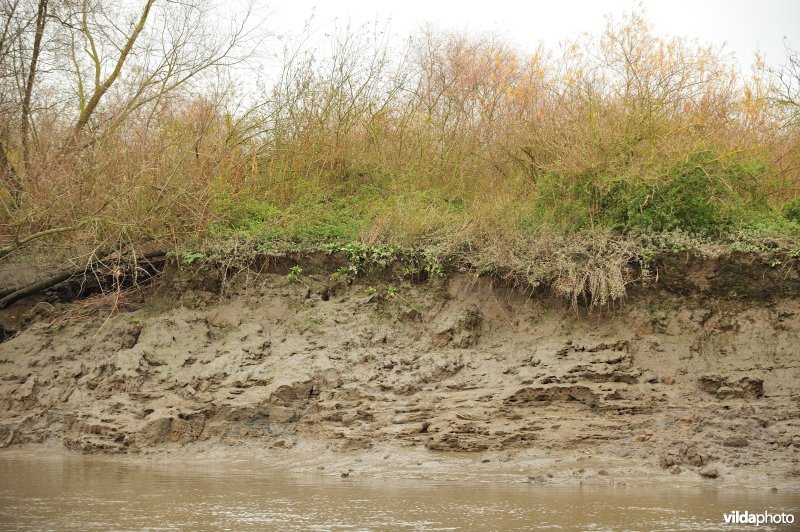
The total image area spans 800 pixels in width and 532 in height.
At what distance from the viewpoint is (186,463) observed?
30.5 feet

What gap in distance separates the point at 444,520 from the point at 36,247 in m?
9.17

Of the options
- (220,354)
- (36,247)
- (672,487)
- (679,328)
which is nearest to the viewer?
(672,487)

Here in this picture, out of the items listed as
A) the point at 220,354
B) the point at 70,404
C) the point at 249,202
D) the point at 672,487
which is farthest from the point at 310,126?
the point at 672,487

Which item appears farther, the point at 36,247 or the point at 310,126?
the point at 310,126

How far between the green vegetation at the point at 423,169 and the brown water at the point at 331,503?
367cm

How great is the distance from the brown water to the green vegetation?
3.67 m

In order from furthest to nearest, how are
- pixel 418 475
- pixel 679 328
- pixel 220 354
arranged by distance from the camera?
pixel 220 354 < pixel 679 328 < pixel 418 475

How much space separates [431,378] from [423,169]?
504 centimetres

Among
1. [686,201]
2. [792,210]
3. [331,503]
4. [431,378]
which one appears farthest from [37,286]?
[792,210]

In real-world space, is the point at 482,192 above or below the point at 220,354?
above

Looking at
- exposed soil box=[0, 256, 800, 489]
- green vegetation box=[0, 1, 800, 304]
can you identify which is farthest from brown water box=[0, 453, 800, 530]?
green vegetation box=[0, 1, 800, 304]

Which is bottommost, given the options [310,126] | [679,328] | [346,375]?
[346,375]

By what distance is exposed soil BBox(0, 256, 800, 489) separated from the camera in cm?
880

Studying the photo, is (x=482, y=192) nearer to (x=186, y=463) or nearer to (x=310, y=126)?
(x=310, y=126)
